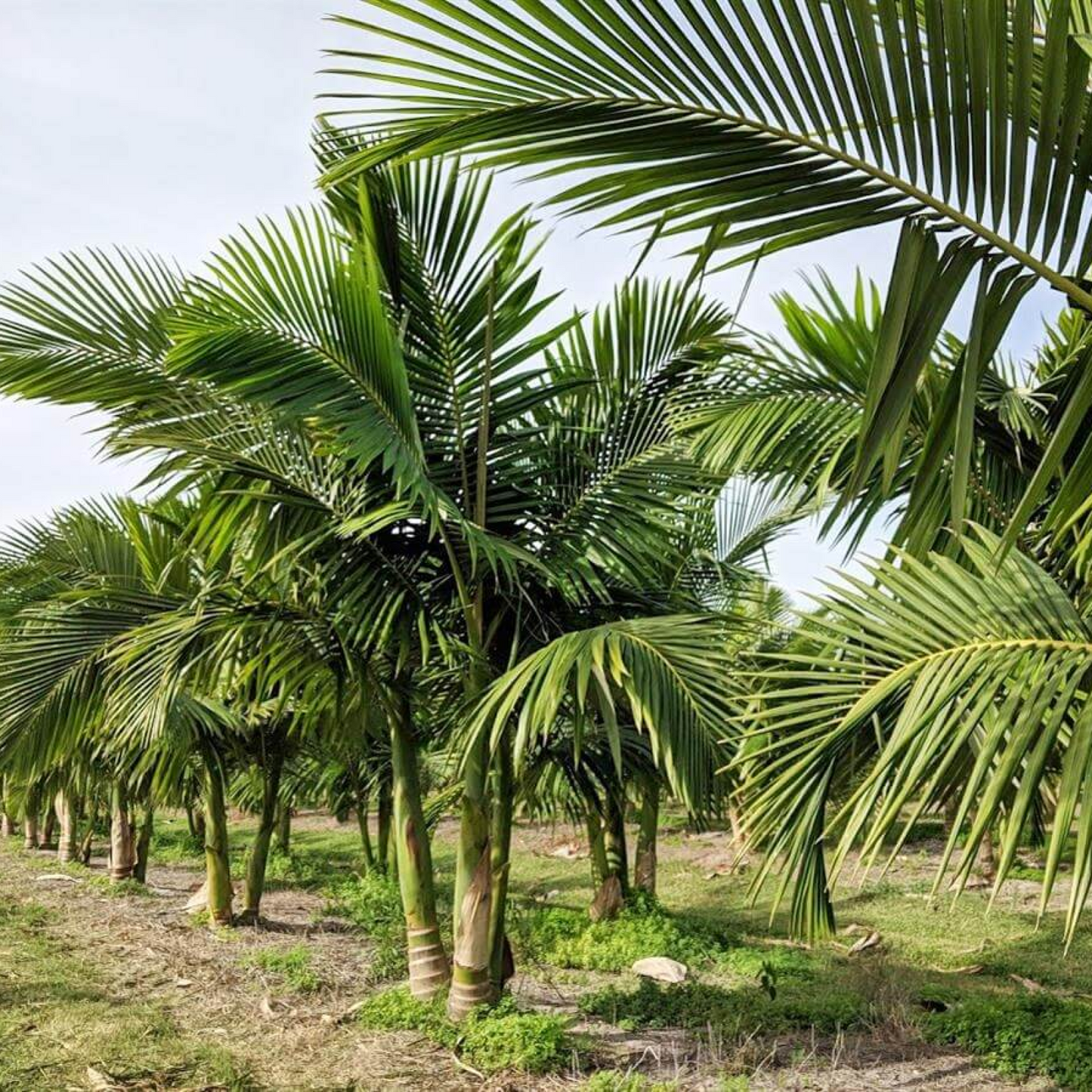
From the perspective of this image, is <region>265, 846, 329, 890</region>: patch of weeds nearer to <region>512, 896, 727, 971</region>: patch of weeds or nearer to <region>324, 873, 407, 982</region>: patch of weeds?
<region>324, 873, 407, 982</region>: patch of weeds

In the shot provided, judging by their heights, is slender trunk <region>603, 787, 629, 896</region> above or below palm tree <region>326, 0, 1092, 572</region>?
below

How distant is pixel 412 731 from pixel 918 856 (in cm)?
1203

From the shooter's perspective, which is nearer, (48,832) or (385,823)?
(385,823)

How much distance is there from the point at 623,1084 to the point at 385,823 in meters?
8.76

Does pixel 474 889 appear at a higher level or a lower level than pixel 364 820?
higher

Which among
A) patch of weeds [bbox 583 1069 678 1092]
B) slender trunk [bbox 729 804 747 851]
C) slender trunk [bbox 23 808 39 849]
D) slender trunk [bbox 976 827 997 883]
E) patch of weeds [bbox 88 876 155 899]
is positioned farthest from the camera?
slender trunk [bbox 23 808 39 849]

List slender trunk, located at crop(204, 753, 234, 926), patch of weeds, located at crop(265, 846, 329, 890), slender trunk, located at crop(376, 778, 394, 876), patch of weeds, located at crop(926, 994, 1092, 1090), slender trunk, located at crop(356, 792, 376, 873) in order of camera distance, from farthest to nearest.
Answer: patch of weeds, located at crop(265, 846, 329, 890), slender trunk, located at crop(356, 792, 376, 873), slender trunk, located at crop(376, 778, 394, 876), slender trunk, located at crop(204, 753, 234, 926), patch of weeds, located at crop(926, 994, 1092, 1090)

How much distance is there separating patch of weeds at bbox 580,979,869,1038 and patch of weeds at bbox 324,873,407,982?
1.49 meters

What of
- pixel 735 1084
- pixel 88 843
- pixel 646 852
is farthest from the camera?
Result: pixel 88 843

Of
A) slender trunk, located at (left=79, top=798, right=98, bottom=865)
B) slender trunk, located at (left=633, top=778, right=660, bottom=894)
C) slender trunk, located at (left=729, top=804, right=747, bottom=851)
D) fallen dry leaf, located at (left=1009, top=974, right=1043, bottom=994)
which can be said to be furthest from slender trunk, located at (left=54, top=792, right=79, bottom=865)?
fallen dry leaf, located at (left=1009, top=974, right=1043, bottom=994)

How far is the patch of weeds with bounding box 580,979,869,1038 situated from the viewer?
5.32 metres

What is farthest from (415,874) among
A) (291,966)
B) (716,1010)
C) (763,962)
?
(763,962)

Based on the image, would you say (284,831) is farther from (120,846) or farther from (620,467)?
(620,467)

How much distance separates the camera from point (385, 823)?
12453mm
